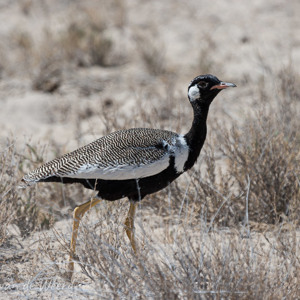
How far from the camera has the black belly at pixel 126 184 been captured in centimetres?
324

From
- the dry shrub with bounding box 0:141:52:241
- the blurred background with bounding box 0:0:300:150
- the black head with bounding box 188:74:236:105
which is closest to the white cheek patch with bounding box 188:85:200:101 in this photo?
the black head with bounding box 188:74:236:105

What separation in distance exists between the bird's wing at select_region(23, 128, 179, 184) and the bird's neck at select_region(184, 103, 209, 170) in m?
0.12

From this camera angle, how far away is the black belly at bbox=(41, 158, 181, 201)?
324cm

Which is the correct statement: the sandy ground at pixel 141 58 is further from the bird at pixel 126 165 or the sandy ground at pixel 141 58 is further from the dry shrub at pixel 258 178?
the bird at pixel 126 165

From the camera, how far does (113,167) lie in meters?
3.21

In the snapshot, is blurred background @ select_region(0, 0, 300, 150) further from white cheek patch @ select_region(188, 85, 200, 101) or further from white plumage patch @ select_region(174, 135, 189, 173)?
white plumage patch @ select_region(174, 135, 189, 173)

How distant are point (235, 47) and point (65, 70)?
2.41 m

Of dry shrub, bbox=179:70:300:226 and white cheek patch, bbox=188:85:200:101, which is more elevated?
white cheek patch, bbox=188:85:200:101

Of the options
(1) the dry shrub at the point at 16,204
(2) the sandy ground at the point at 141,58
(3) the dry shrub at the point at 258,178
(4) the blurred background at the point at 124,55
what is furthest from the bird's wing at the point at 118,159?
(4) the blurred background at the point at 124,55

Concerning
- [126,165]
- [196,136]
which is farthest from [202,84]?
[126,165]

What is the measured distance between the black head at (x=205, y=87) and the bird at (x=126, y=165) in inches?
0.8

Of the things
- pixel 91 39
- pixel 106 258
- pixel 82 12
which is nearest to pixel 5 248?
pixel 106 258

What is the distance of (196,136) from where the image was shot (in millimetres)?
3428

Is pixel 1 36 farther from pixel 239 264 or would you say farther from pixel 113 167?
pixel 239 264
